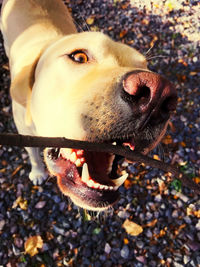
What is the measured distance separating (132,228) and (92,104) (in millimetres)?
2260

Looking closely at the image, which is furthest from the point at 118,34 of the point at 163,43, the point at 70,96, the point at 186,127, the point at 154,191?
the point at 70,96

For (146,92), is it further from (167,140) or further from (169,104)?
(167,140)

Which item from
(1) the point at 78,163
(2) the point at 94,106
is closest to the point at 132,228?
(1) the point at 78,163

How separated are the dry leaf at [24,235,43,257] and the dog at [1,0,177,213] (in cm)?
136

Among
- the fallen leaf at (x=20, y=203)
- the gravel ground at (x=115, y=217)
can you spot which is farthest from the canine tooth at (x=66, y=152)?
the fallen leaf at (x=20, y=203)

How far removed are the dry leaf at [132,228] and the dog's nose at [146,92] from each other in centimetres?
220

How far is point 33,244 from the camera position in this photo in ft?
10.3

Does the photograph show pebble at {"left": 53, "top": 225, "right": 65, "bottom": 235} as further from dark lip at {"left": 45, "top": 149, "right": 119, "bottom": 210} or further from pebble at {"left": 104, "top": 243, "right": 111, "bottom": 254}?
dark lip at {"left": 45, "top": 149, "right": 119, "bottom": 210}

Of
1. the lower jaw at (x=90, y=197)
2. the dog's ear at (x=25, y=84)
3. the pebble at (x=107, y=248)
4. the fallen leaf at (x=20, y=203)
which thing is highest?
the dog's ear at (x=25, y=84)

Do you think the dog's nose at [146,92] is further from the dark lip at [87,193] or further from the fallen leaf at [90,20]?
the fallen leaf at [90,20]

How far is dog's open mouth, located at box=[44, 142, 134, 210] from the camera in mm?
1808

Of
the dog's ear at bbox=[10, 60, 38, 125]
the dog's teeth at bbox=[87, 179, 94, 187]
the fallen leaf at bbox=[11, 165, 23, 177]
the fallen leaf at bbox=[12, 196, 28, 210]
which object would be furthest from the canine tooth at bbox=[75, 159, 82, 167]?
the fallen leaf at bbox=[11, 165, 23, 177]

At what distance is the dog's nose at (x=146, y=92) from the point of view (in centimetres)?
134

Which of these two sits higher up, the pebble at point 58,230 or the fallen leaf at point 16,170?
the fallen leaf at point 16,170
